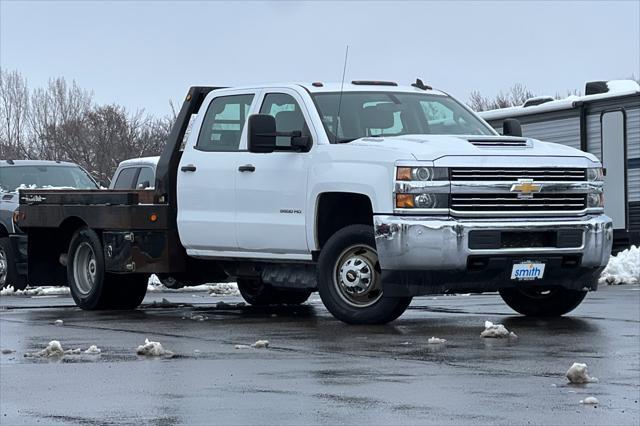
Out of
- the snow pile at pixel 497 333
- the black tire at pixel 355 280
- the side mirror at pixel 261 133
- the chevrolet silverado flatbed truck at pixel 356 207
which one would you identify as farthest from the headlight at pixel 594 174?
the side mirror at pixel 261 133

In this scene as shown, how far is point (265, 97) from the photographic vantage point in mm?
14344

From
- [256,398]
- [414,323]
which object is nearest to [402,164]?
[414,323]

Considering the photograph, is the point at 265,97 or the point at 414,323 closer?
the point at 414,323

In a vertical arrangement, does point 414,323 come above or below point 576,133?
below

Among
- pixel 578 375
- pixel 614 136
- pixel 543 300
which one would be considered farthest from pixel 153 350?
pixel 614 136

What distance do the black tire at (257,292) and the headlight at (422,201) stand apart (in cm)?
389

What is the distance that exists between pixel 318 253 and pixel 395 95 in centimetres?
178

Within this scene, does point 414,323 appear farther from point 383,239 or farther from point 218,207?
point 218,207

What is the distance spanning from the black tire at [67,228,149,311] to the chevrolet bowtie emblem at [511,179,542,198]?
15.0 ft

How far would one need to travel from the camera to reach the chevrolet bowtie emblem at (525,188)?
1266cm

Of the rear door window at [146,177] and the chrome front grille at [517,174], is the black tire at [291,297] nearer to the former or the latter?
the chrome front grille at [517,174]

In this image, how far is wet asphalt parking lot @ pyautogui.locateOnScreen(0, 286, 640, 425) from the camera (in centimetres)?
768

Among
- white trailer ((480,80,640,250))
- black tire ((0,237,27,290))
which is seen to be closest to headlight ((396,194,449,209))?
black tire ((0,237,27,290))

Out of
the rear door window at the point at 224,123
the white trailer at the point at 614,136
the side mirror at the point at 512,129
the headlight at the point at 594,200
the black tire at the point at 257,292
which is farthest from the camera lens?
the white trailer at the point at 614,136
